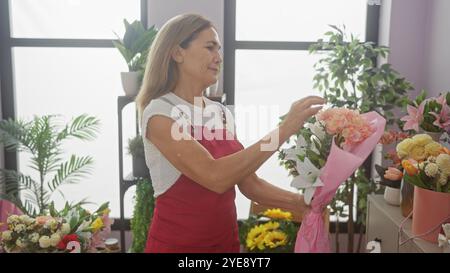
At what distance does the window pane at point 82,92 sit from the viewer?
3.12 m

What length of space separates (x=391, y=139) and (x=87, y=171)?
2.11 meters

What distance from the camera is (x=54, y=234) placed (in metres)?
1.20

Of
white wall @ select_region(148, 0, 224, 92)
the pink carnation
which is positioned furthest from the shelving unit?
the pink carnation

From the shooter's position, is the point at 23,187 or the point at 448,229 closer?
the point at 448,229

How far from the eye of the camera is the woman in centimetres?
128

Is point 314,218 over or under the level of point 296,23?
under

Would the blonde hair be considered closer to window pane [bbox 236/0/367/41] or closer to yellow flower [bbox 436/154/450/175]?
yellow flower [bbox 436/154/450/175]

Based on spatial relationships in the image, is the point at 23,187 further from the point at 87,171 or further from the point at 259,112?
the point at 259,112

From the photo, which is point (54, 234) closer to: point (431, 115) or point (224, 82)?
point (431, 115)

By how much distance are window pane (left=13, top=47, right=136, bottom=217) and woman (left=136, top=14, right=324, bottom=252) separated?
5.78 ft

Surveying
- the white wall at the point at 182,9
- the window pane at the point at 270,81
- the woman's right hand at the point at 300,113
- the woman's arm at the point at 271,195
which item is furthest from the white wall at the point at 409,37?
the woman's right hand at the point at 300,113

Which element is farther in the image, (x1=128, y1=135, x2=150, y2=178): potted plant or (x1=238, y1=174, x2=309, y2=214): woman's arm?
(x1=128, y1=135, x2=150, y2=178): potted plant
